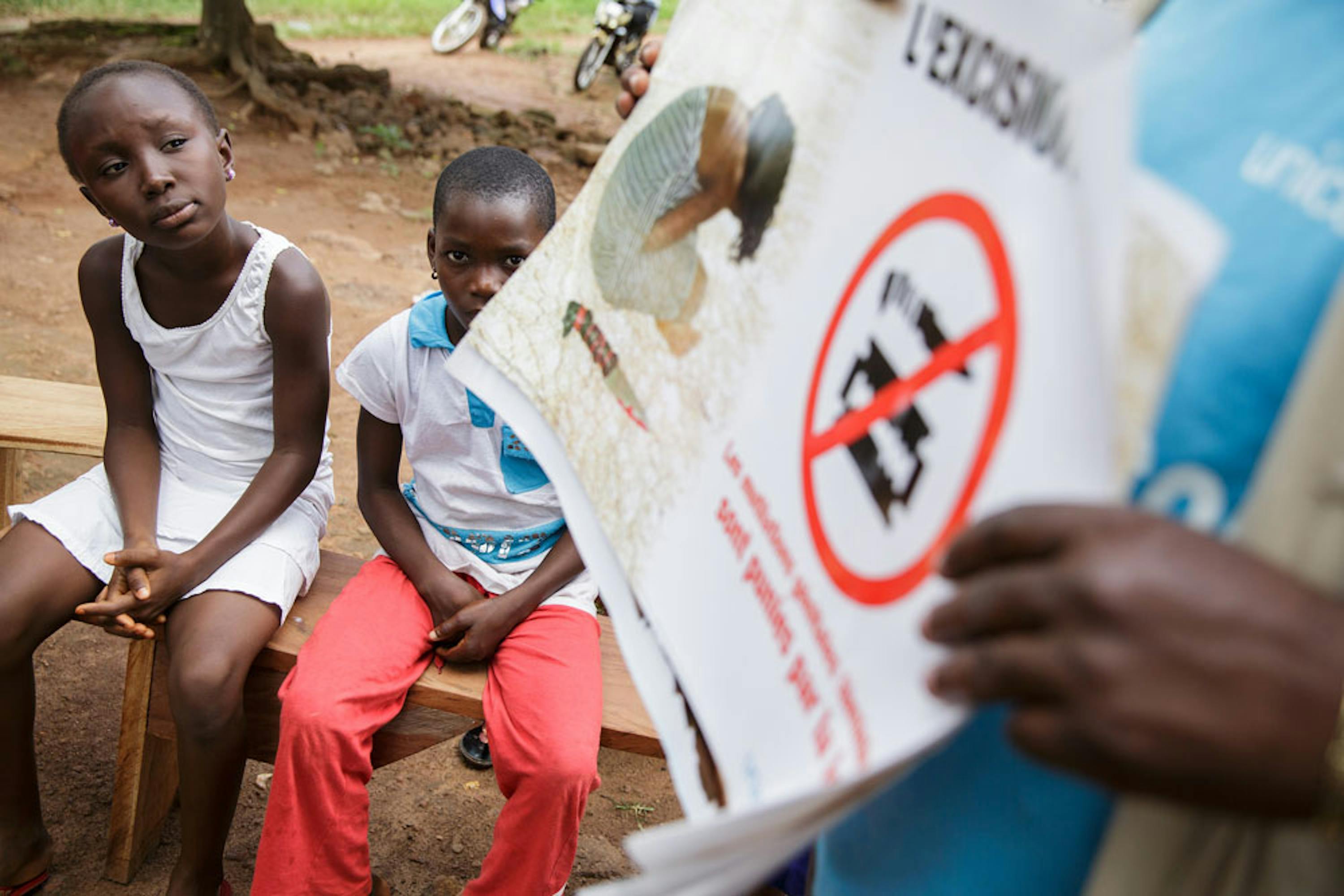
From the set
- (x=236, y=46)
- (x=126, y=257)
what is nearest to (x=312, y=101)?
(x=236, y=46)

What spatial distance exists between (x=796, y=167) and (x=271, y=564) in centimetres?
174

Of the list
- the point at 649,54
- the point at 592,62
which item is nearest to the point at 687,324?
the point at 649,54

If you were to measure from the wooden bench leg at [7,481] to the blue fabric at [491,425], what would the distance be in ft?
4.31

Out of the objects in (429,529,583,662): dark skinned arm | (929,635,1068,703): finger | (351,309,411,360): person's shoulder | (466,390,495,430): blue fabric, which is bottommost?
(429,529,583,662): dark skinned arm

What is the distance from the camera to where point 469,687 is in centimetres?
213

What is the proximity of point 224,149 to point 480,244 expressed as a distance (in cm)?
77

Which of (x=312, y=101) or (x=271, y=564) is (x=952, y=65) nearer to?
(x=271, y=564)

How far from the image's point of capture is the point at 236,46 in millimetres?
8312

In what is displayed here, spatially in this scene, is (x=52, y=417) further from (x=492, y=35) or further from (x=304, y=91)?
(x=492, y=35)

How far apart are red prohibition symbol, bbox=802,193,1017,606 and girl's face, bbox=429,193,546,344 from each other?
1447 mm

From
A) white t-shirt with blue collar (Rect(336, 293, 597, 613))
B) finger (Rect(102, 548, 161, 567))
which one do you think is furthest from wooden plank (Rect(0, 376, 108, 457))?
white t-shirt with blue collar (Rect(336, 293, 597, 613))

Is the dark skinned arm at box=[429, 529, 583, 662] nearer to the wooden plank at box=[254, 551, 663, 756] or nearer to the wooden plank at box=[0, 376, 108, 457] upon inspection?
the wooden plank at box=[254, 551, 663, 756]

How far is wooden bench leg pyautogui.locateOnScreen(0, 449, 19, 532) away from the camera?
2.79 meters

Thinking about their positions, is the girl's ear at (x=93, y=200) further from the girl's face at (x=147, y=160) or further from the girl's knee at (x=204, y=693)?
the girl's knee at (x=204, y=693)
